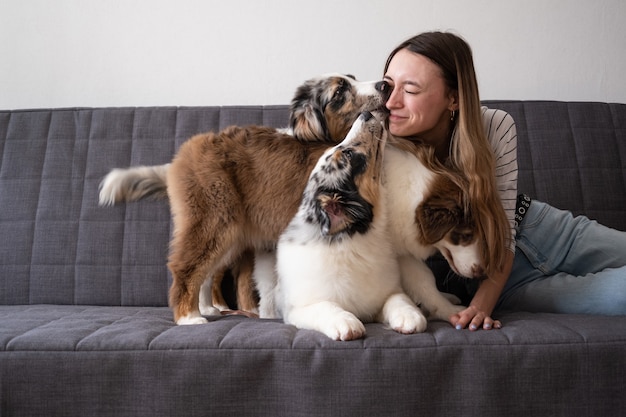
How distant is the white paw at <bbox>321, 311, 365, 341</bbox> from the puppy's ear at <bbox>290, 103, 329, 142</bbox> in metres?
0.90

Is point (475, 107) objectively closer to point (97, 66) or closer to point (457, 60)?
point (457, 60)

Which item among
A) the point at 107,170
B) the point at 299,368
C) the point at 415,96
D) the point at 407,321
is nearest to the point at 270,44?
the point at 107,170

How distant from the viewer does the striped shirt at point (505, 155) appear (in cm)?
216

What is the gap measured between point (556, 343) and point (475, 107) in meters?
0.98

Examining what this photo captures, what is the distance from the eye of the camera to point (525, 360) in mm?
1557

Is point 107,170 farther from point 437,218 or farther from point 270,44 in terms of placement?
point 437,218

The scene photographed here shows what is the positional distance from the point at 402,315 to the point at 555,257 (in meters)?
1.00

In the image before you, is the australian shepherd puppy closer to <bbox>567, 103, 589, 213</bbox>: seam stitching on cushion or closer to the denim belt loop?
the denim belt loop

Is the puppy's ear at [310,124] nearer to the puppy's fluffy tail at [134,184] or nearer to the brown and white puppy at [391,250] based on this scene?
the brown and white puppy at [391,250]

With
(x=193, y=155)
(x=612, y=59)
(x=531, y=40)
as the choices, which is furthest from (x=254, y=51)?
(x=612, y=59)

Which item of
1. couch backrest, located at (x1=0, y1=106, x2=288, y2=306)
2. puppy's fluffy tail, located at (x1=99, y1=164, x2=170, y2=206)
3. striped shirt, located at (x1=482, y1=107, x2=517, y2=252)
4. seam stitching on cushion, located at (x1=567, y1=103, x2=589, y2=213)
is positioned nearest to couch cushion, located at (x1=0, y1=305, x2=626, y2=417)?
striped shirt, located at (x1=482, y1=107, x2=517, y2=252)

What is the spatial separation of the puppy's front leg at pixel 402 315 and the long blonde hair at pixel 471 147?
36 cm

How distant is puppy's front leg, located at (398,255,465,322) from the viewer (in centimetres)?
200

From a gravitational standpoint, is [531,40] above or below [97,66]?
above
